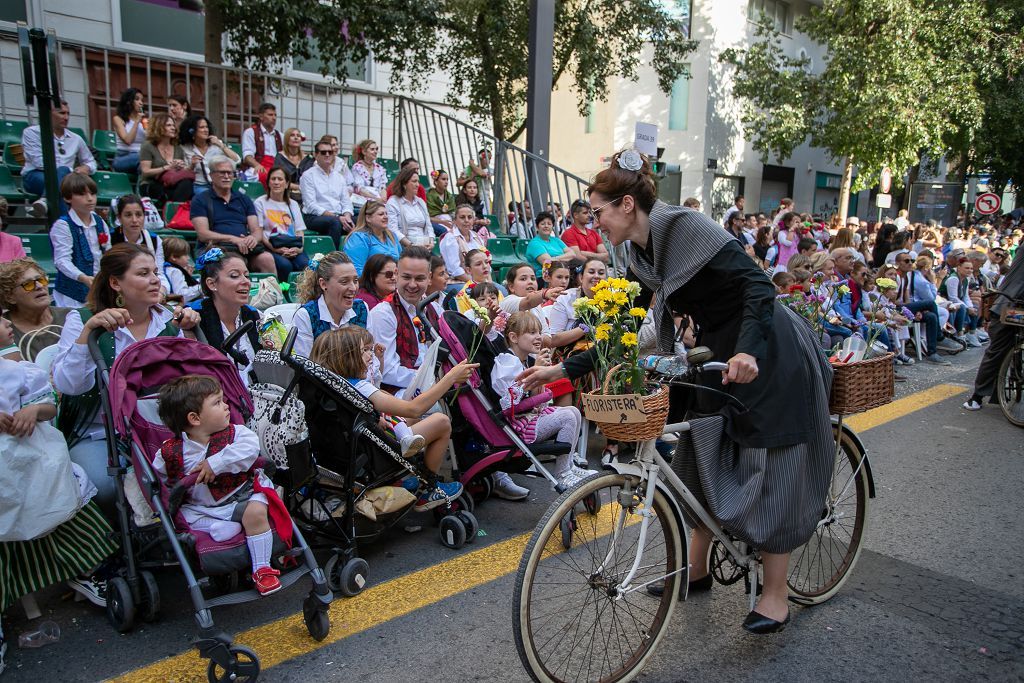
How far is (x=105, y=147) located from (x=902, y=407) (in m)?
9.60

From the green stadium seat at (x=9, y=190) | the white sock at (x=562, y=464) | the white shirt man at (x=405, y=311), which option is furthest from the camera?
the green stadium seat at (x=9, y=190)

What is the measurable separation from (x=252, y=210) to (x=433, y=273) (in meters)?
2.92

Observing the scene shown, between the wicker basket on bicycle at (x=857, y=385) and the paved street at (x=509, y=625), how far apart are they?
0.97 metres

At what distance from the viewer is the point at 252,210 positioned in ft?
26.1

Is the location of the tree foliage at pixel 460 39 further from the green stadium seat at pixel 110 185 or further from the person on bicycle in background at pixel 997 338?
the person on bicycle in background at pixel 997 338

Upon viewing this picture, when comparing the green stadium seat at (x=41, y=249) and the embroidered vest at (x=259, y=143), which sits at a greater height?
the embroidered vest at (x=259, y=143)

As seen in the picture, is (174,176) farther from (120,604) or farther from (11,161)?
(120,604)

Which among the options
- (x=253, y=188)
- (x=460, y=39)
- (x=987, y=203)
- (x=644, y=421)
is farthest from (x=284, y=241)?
(x=987, y=203)

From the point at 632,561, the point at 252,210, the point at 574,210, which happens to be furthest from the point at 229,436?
the point at 574,210

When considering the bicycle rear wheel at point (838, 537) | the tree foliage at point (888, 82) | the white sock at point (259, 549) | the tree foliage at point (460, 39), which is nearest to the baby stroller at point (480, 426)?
the bicycle rear wheel at point (838, 537)

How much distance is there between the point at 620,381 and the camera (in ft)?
8.90

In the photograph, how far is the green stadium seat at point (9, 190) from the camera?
8.11 m

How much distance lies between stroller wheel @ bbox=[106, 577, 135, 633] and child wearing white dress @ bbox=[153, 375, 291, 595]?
40 cm

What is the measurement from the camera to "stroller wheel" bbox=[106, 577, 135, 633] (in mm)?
Answer: 3217
